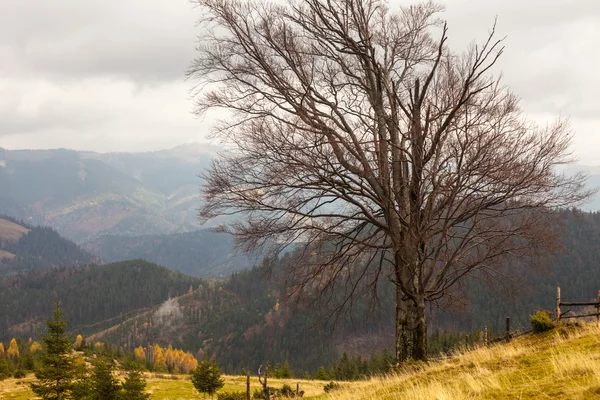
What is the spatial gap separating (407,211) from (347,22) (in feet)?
14.5

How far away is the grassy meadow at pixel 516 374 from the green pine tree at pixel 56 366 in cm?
2782

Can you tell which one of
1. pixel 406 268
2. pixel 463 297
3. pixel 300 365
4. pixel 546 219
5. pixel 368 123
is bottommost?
pixel 300 365

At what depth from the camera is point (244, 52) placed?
1012cm

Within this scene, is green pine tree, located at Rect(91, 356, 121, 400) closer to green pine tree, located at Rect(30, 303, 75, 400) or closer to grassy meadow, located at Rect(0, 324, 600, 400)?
green pine tree, located at Rect(30, 303, 75, 400)

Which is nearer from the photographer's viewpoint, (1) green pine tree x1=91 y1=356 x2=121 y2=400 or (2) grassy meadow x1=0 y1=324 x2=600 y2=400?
(2) grassy meadow x1=0 y1=324 x2=600 y2=400

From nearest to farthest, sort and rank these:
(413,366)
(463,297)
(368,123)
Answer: (413,366)
(368,123)
(463,297)

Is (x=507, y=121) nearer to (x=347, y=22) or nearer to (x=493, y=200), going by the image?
(x=493, y=200)

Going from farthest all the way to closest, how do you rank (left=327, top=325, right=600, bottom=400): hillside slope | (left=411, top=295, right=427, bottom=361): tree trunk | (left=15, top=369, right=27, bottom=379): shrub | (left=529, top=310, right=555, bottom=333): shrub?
(left=15, top=369, right=27, bottom=379): shrub → (left=529, top=310, right=555, bottom=333): shrub → (left=411, top=295, right=427, bottom=361): tree trunk → (left=327, top=325, right=600, bottom=400): hillside slope

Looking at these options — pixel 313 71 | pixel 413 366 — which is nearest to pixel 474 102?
pixel 313 71

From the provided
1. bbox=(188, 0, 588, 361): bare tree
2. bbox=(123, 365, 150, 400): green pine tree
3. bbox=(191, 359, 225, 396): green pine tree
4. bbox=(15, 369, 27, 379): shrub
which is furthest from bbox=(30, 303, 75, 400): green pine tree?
bbox=(15, 369, 27, 379): shrub

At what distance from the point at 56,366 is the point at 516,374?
32516 mm

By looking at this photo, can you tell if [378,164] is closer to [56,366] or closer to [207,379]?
[56,366]

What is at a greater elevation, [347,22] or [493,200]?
A: [347,22]

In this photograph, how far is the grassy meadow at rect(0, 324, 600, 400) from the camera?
5.59 meters
